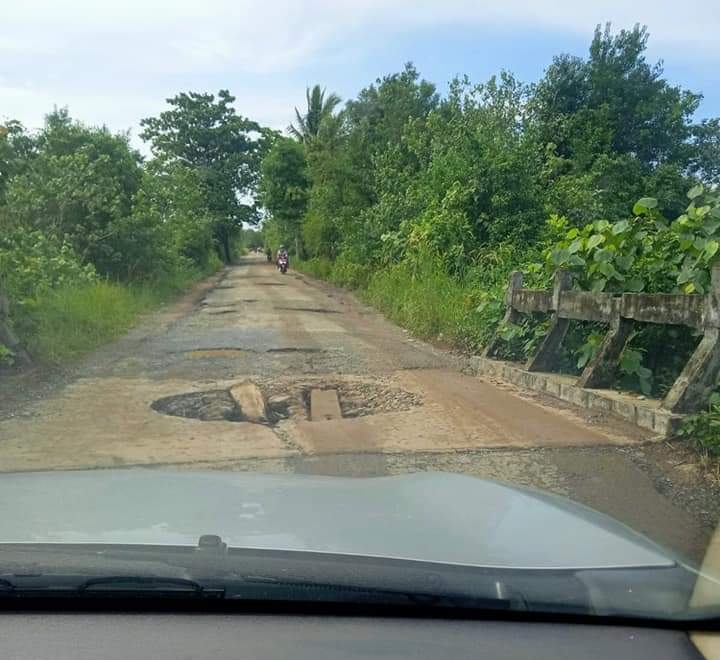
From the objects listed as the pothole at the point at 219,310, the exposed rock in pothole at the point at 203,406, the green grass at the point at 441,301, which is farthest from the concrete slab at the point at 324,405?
the pothole at the point at 219,310

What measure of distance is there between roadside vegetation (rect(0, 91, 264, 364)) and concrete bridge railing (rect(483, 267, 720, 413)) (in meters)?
6.19

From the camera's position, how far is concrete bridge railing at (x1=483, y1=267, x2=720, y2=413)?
6.84 meters

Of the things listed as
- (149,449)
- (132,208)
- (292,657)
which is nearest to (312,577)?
(292,657)

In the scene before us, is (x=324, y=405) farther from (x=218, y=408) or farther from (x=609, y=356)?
(x=609, y=356)

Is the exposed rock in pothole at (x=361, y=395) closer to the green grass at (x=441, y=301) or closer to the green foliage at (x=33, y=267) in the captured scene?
the green grass at (x=441, y=301)

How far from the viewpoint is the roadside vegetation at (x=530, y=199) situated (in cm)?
868

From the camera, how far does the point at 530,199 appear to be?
58.2ft

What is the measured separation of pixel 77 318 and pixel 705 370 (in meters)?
10.6

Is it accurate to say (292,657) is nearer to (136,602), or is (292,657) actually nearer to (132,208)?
(136,602)

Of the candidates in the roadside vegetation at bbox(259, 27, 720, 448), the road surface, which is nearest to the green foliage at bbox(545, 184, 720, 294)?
the roadside vegetation at bbox(259, 27, 720, 448)

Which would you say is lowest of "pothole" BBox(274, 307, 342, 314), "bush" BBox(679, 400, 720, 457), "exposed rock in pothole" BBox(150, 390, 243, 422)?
"pothole" BBox(274, 307, 342, 314)

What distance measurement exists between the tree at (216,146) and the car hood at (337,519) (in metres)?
51.1

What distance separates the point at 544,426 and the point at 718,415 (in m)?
1.55

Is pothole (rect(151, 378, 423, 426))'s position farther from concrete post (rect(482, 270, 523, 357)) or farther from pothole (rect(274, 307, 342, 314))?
pothole (rect(274, 307, 342, 314))
